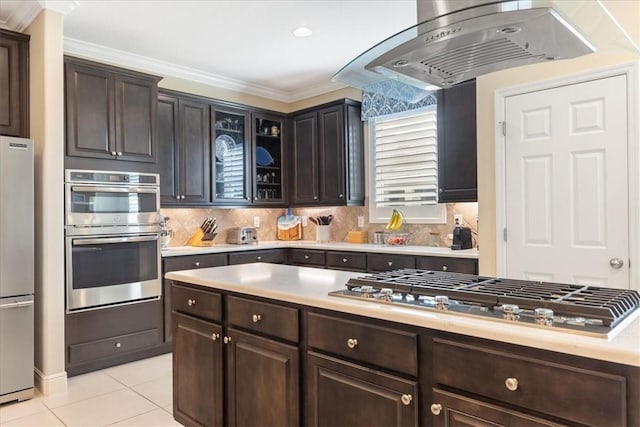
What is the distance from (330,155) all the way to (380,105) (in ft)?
2.50

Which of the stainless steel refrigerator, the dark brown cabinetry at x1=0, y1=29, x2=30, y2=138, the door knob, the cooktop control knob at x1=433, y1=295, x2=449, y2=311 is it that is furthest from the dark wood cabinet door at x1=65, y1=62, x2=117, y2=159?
the door knob

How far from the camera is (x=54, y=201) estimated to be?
10.6ft

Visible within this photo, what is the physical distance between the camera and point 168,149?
4359 millimetres

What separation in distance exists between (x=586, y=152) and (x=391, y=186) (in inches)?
87.9

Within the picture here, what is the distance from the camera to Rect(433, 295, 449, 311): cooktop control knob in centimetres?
144

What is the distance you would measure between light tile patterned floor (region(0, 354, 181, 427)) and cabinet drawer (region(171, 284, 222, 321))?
849 millimetres

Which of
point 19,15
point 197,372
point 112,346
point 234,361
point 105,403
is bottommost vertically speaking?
point 105,403

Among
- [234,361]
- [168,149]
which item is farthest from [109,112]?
[234,361]

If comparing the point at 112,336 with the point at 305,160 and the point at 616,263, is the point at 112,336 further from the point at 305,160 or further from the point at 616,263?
the point at 616,263

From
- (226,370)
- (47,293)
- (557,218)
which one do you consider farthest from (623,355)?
(47,293)

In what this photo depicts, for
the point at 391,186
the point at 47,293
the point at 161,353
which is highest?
the point at 391,186

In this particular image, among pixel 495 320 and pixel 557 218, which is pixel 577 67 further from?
pixel 495 320

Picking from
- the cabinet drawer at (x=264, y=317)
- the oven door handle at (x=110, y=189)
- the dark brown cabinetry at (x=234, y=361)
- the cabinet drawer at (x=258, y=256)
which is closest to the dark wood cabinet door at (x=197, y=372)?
the dark brown cabinetry at (x=234, y=361)

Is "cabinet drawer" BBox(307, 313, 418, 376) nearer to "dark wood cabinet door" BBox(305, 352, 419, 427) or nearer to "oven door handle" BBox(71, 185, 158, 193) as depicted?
"dark wood cabinet door" BBox(305, 352, 419, 427)
